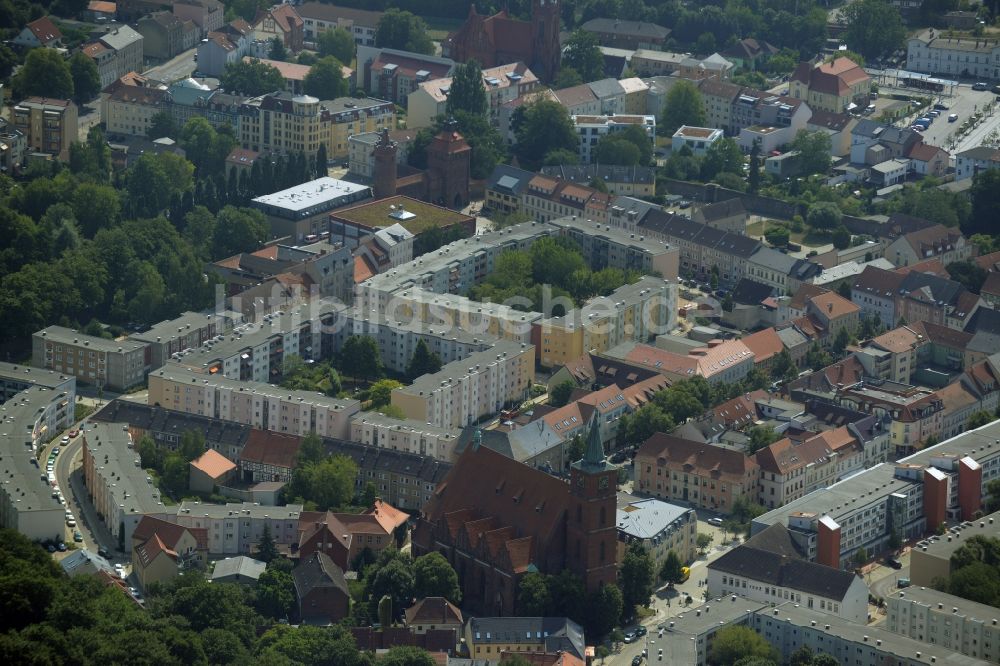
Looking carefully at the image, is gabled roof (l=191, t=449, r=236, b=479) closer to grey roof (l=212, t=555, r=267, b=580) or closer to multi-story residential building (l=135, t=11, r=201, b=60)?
grey roof (l=212, t=555, r=267, b=580)

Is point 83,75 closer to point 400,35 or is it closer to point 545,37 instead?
point 400,35

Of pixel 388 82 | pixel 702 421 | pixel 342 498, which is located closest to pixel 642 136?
pixel 388 82

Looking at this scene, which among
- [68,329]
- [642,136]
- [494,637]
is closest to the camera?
[494,637]

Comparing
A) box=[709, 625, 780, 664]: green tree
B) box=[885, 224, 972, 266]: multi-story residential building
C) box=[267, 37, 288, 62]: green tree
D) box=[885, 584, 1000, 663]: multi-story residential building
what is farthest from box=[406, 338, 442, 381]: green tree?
box=[267, 37, 288, 62]: green tree

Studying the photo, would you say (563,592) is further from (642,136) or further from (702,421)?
(642,136)

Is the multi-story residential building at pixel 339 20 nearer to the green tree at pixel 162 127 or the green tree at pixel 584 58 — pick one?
the green tree at pixel 584 58

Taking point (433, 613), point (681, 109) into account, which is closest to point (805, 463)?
point (433, 613)
